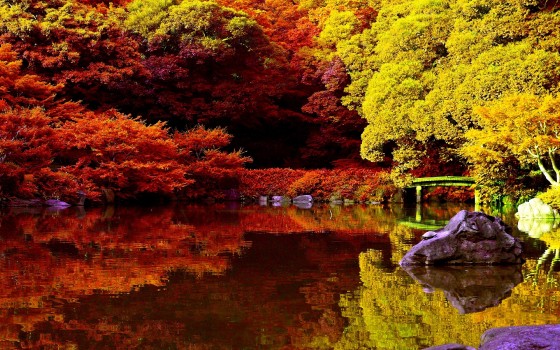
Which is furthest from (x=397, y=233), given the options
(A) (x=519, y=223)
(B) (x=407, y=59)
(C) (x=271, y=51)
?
(C) (x=271, y=51)

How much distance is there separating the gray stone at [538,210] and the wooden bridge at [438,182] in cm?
583

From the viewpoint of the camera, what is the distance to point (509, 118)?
54.3ft

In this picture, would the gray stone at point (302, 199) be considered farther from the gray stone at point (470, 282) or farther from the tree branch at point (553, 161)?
the gray stone at point (470, 282)

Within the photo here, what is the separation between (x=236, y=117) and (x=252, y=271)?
19656 mm

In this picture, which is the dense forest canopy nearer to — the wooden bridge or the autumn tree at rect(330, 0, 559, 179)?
the autumn tree at rect(330, 0, 559, 179)

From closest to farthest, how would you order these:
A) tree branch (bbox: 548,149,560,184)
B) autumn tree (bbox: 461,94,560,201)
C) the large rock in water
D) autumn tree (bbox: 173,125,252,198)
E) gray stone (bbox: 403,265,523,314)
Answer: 1. gray stone (bbox: 403,265,523,314)
2. the large rock in water
3. autumn tree (bbox: 461,94,560,201)
4. tree branch (bbox: 548,149,560,184)
5. autumn tree (bbox: 173,125,252,198)

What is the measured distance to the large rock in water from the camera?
861cm

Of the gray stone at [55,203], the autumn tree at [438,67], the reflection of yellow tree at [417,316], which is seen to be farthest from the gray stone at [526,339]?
the gray stone at [55,203]

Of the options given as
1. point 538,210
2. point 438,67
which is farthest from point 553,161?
point 438,67

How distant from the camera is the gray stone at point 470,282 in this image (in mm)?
6477

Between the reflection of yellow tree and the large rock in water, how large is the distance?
4.08ft

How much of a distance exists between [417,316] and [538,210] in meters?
11.3

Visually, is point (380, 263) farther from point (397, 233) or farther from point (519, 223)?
point (519, 223)

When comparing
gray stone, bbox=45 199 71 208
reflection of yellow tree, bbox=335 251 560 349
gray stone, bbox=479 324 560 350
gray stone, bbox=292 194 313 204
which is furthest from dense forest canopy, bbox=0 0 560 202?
gray stone, bbox=479 324 560 350
